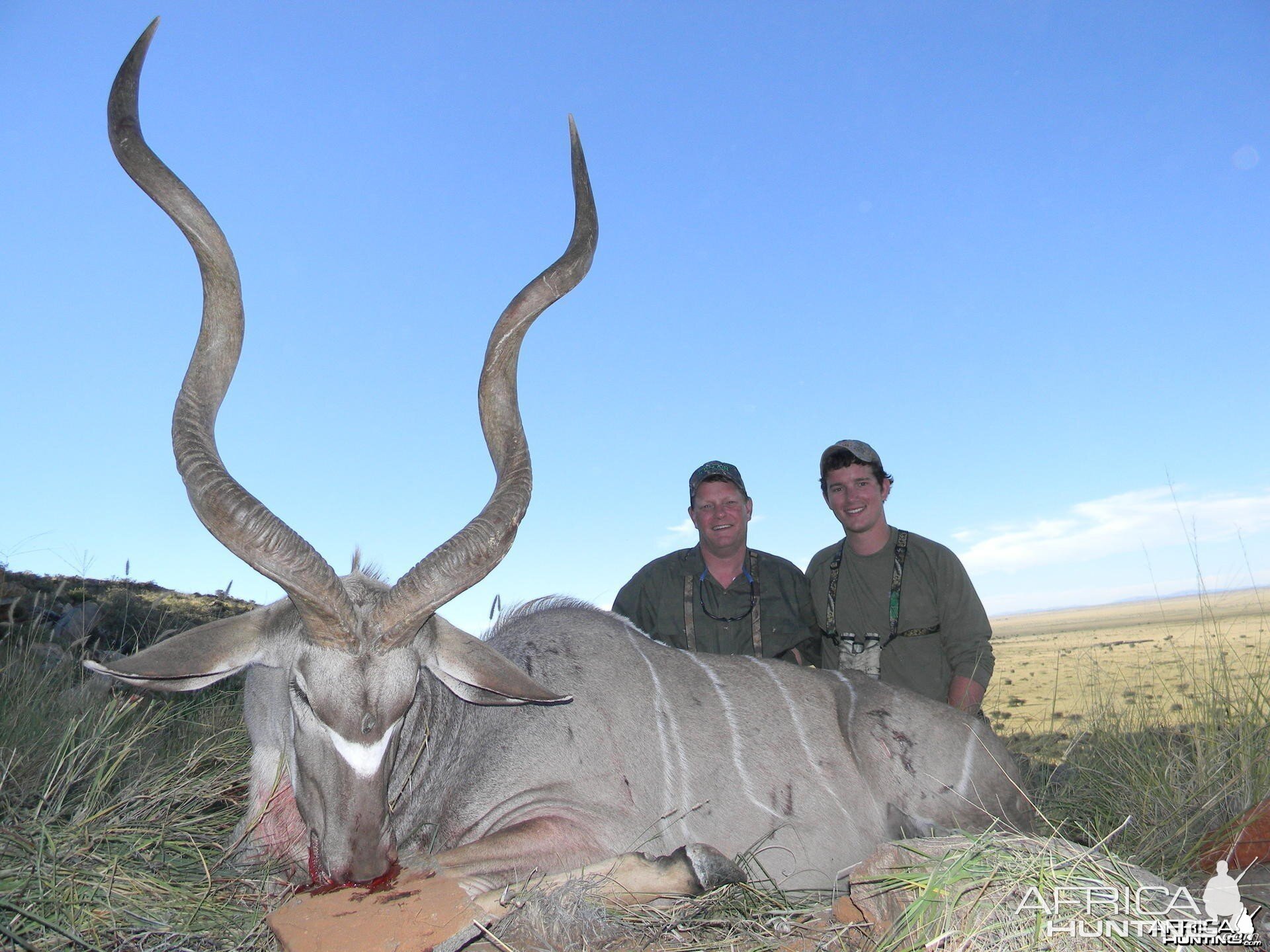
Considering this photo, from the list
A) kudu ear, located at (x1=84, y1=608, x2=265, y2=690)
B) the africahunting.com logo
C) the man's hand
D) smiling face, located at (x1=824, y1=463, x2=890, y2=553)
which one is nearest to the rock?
the africahunting.com logo

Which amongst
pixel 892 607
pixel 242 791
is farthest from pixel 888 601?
pixel 242 791

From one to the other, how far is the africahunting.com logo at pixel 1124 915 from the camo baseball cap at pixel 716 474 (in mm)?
3851

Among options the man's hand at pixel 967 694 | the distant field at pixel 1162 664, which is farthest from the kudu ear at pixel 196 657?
the distant field at pixel 1162 664

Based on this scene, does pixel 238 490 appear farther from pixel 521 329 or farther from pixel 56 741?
pixel 56 741

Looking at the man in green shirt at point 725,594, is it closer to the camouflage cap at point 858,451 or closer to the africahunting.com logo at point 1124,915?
the camouflage cap at point 858,451

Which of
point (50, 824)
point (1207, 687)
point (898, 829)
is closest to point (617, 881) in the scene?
point (898, 829)

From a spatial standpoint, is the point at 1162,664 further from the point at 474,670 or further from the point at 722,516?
the point at 474,670

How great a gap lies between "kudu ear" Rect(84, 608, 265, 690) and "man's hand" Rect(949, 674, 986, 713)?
13.1 ft

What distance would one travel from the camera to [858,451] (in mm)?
6141

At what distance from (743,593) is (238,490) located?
3.89 meters

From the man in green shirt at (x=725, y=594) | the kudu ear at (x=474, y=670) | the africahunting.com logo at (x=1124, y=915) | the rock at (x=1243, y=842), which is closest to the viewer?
the africahunting.com logo at (x=1124, y=915)

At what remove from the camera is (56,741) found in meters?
4.31

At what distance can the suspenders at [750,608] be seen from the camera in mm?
6098

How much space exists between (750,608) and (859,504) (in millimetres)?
1010
